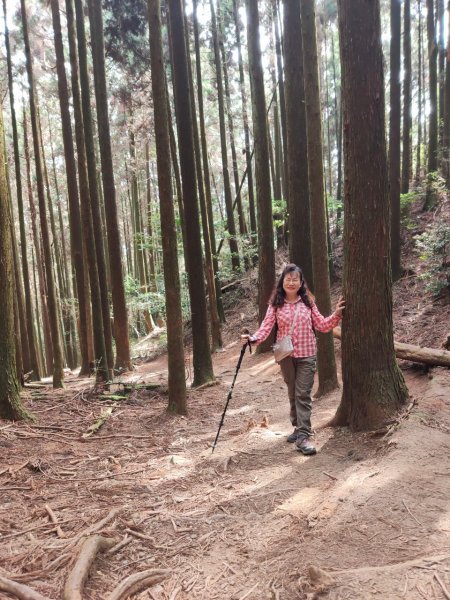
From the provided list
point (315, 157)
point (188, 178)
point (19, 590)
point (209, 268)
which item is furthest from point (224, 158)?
point (19, 590)

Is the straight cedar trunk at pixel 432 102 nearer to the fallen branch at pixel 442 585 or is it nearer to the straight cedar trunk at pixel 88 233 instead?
the straight cedar trunk at pixel 88 233

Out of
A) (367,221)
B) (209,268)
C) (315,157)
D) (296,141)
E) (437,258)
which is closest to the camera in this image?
(367,221)

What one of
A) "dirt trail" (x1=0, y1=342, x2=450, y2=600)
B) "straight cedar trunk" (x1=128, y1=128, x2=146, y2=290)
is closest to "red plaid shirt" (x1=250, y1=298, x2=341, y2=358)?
"dirt trail" (x1=0, y1=342, x2=450, y2=600)

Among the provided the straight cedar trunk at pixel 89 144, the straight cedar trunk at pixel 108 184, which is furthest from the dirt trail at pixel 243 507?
the straight cedar trunk at pixel 108 184

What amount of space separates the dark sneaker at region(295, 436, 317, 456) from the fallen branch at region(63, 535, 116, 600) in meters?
2.26

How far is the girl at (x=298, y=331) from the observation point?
5.14 m

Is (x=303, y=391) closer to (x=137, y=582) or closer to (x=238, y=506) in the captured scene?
(x=238, y=506)

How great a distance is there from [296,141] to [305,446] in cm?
623

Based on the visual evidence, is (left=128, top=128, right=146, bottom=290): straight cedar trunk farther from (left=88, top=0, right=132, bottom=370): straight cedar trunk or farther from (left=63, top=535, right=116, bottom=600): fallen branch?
(left=63, top=535, right=116, bottom=600): fallen branch

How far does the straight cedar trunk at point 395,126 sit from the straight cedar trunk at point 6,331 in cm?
957

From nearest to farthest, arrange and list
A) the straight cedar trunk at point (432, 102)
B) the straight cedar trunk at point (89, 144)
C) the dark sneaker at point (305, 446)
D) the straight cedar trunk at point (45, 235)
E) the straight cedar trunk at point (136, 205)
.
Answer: the dark sneaker at point (305, 446), the straight cedar trunk at point (89, 144), the straight cedar trunk at point (45, 235), the straight cedar trunk at point (432, 102), the straight cedar trunk at point (136, 205)

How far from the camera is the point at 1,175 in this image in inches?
251

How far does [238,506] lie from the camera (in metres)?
3.98

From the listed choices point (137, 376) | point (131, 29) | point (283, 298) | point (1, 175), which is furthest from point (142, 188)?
point (283, 298)
